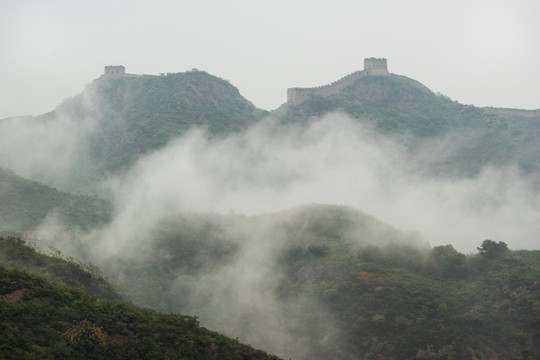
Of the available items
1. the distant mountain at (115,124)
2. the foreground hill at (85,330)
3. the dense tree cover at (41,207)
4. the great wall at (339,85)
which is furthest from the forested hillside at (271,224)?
the great wall at (339,85)

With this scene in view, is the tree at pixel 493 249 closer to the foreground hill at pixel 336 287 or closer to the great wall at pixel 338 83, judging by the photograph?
the foreground hill at pixel 336 287

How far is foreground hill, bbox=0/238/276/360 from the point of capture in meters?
21.8

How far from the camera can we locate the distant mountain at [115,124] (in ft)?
302

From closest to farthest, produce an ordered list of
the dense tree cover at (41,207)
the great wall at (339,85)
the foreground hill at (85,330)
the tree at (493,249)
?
1. the foreground hill at (85,330)
2. the tree at (493,249)
3. the dense tree cover at (41,207)
4. the great wall at (339,85)

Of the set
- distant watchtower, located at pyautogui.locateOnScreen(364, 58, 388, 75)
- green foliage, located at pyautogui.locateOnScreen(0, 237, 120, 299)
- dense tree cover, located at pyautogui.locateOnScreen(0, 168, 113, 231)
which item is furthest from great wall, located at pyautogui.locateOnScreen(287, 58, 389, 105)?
green foliage, located at pyautogui.locateOnScreen(0, 237, 120, 299)

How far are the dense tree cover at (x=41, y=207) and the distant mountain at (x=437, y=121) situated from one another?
53.8 m

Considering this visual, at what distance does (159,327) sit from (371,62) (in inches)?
4227

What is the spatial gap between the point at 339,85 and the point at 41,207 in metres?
80.8

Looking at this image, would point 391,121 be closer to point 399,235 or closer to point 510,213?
point 510,213

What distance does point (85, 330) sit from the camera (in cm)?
2352

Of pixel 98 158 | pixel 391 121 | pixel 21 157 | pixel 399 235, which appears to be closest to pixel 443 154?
pixel 391 121

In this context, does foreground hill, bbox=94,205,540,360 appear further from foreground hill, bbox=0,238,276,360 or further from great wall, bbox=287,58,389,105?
great wall, bbox=287,58,389,105

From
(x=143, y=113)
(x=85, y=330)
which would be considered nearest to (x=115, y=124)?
(x=143, y=113)

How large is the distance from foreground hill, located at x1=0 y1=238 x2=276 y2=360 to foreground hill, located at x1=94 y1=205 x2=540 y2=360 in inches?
638
